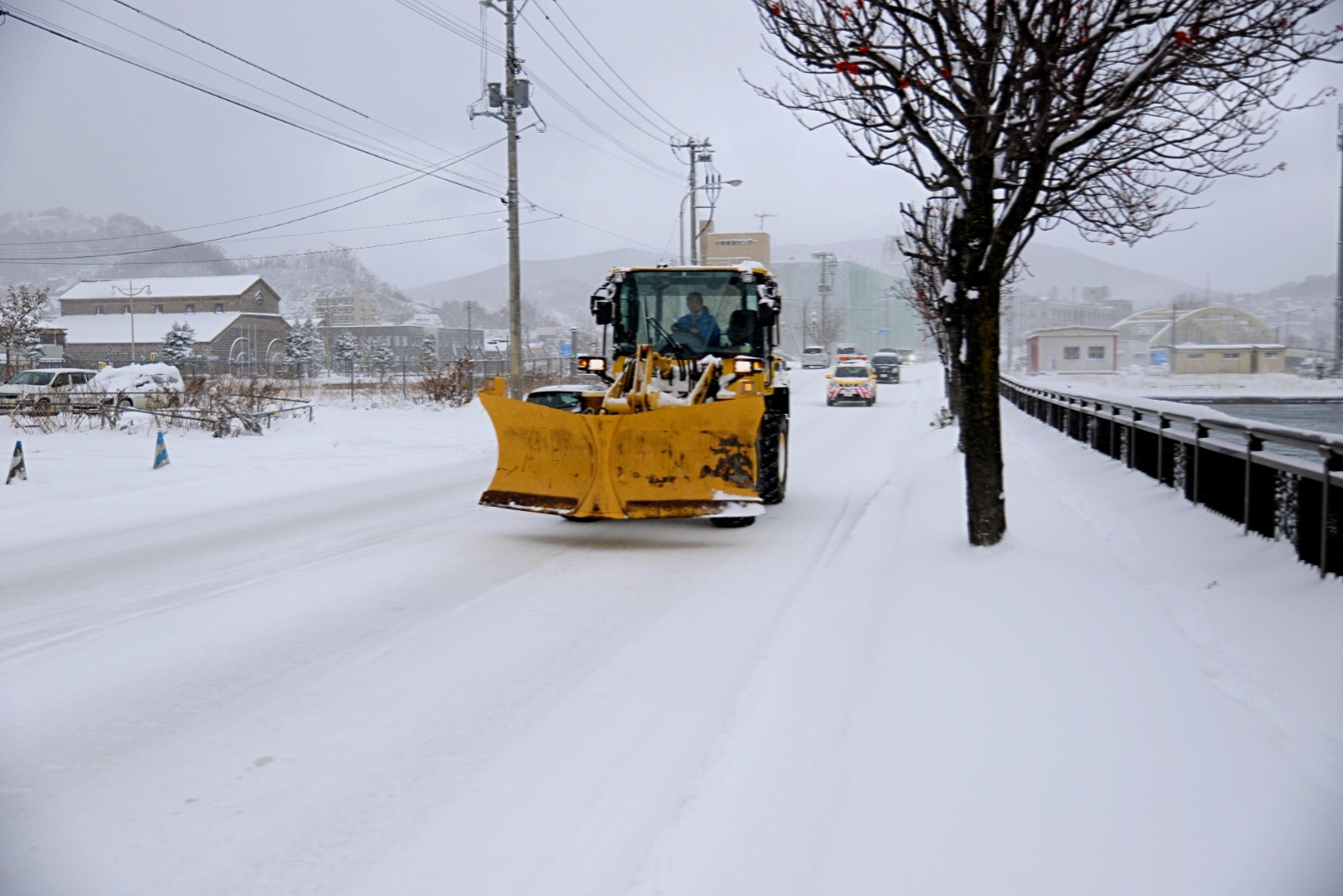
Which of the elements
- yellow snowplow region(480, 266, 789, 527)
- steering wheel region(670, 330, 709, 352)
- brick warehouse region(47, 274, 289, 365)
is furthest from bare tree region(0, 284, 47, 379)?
brick warehouse region(47, 274, 289, 365)

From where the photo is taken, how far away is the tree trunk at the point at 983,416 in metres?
7.83

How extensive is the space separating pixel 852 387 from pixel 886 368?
2117 cm

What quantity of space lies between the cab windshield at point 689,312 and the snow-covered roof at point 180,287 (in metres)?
83.3

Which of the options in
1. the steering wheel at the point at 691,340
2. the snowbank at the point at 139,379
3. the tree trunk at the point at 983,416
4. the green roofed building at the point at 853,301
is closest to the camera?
the tree trunk at the point at 983,416

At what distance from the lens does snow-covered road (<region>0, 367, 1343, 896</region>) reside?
10.6ft

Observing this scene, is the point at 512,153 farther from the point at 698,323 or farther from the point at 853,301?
the point at 853,301

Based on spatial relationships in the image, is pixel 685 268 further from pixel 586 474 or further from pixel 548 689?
pixel 548 689

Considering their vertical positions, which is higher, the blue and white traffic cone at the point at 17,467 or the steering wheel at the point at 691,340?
the steering wheel at the point at 691,340

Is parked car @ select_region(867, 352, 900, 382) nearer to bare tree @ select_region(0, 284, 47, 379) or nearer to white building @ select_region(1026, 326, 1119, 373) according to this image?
white building @ select_region(1026, 326, 1119, 373)

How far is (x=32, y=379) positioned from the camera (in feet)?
96.2

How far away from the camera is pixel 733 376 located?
35.1ft

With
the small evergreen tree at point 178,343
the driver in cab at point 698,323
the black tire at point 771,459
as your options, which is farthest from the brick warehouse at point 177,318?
the black tire at point 771,459

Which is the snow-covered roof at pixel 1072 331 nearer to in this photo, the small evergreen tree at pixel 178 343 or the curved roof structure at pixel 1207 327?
the curved roof structure at pixel 1207 327

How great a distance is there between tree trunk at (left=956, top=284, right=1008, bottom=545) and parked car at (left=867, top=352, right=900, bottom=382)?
4769 cm
